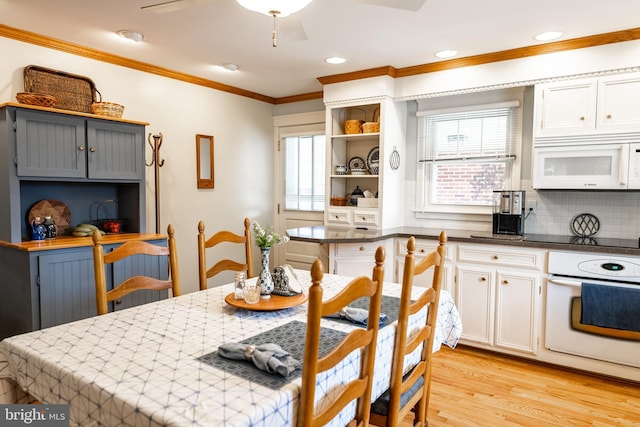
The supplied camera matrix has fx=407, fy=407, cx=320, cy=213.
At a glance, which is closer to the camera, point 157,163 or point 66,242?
point 66,242

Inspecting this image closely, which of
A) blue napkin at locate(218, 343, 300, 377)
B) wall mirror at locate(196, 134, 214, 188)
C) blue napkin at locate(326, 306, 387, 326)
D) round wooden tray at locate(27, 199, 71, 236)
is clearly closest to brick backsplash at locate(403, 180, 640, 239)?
blue napkin at locate(326, 306, 387, 326)

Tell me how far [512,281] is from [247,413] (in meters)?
2.73

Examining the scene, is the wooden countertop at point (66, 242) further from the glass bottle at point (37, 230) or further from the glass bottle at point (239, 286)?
the glass bottle at point (239, 286)

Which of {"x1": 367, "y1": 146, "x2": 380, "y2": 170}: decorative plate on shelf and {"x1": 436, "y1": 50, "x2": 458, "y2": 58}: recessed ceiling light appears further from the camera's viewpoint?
{"x1": 367, "y1": 146, "x2": 380, "y2": 170}: decorative plate on shelf

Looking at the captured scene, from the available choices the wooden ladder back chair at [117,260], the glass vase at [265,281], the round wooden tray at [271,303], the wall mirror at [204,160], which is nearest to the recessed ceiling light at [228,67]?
the wall mirror at [204,160]

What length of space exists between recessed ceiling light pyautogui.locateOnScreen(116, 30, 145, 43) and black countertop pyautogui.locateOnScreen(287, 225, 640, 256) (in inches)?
73.9

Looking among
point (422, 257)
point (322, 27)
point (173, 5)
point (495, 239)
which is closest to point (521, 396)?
point (495, 239)

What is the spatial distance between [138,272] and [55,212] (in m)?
0.78

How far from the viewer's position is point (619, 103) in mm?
2902

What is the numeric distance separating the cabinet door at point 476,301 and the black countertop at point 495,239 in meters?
0.27

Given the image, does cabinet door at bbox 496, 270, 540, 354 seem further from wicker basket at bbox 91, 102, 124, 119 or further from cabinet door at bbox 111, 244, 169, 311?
wicker basket at bbox 91, 102, 124, 119

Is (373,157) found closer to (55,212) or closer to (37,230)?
(55,212)

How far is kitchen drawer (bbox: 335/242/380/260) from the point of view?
11.3 ft

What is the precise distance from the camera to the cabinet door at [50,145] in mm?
2699
